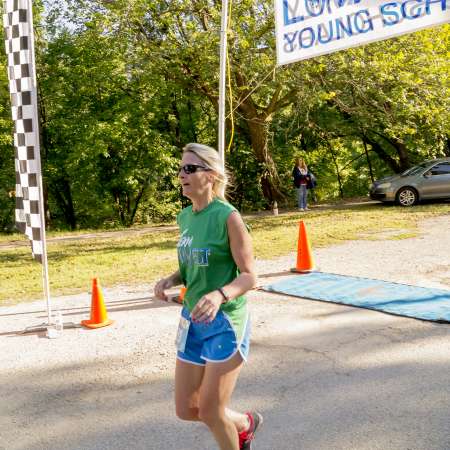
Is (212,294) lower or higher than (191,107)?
lower

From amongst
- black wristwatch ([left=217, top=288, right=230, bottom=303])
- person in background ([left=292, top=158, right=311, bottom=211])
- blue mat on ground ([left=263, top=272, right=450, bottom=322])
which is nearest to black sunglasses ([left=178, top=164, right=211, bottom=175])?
black wristwatch ([left=217, top=288, right=230, bottom=303])

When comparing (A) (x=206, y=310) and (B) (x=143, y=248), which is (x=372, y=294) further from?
(B) (x=143, y=248)

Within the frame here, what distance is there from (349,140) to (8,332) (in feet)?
80.9

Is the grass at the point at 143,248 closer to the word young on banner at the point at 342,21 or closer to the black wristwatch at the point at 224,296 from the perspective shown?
the word young on banner at the point at 342,21

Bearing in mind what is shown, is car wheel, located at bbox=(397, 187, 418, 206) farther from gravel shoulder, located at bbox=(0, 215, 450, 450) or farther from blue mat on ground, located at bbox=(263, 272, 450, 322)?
gravel shoulder, located at bbox=(0, 215, 450, 450)

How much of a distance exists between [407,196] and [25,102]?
14.7m

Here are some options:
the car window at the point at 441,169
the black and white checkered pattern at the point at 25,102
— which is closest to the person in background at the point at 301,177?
the car window at the point at 441,169

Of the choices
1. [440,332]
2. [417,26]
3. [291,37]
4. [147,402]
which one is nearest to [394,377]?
[440,332]

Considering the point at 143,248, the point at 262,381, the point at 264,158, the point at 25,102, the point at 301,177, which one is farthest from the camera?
the point at 264,158

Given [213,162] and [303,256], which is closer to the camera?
[213,162]

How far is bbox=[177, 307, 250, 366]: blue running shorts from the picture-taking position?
2666 mm

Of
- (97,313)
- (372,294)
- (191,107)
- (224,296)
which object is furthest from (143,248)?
(191,107)

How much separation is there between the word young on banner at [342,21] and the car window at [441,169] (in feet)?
40.4

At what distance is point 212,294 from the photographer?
252 cm
